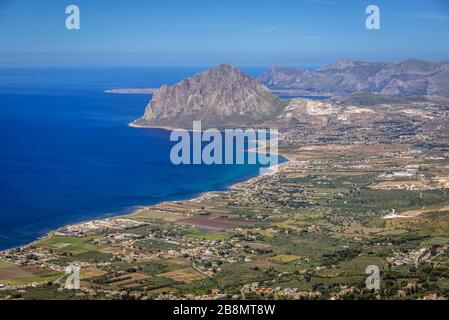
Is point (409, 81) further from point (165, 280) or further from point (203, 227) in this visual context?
point (165, 280)

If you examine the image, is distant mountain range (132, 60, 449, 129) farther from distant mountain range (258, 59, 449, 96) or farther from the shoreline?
the shoreline

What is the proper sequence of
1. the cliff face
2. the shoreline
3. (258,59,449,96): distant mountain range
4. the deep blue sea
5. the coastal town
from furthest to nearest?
1. (258,59,449,96): distant mountain range
2. the cliff face
3. the deep blue sea
4. the shoreline
5. the coastal town

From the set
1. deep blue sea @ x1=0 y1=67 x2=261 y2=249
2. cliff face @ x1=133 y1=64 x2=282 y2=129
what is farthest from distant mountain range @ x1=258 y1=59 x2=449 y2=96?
deep blue sea @ x1=0 y1=67 x2=261 y2=249

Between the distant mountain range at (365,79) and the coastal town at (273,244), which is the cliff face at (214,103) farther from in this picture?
the distant mountain range at (365,79)

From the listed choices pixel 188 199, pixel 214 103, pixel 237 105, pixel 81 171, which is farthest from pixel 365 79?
pixel 188 199

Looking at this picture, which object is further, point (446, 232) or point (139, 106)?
point (139, 106)

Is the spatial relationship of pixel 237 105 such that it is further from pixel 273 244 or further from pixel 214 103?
pixel 273 244

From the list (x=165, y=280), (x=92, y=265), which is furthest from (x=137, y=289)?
(x=92, y=265)
